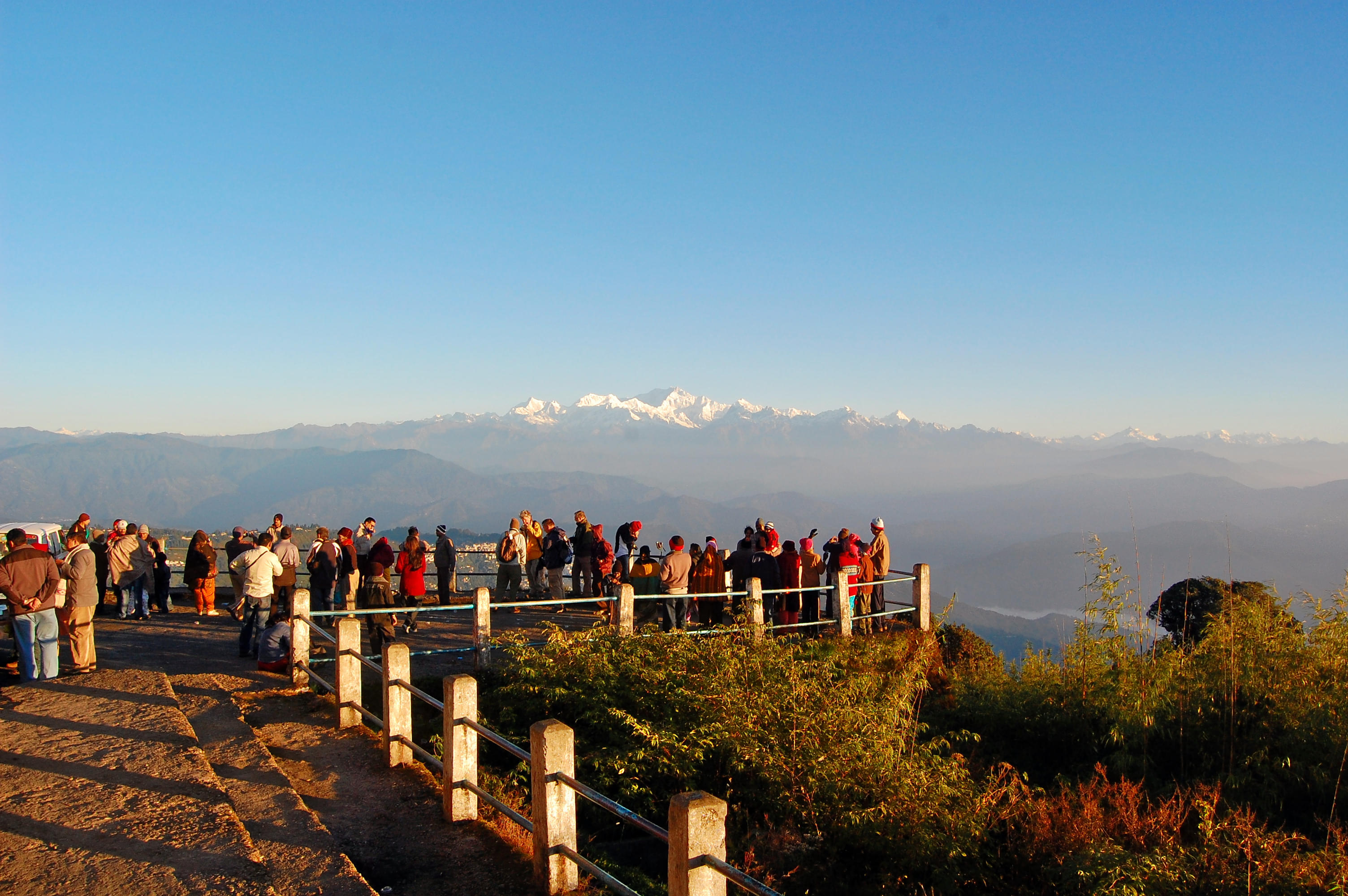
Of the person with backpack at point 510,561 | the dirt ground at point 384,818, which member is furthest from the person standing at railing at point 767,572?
the dirt ground at point 384,818

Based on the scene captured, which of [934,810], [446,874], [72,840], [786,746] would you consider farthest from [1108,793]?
[72,840]

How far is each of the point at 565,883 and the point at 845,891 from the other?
11.4 ft

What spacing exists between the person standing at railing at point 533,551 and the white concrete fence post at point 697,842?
13.4 meters

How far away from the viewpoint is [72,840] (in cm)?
581

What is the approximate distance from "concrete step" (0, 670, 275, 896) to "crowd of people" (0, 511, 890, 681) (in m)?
1.53

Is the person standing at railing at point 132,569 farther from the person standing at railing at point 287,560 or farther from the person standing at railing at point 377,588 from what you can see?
the person standing at railing at point 377,588

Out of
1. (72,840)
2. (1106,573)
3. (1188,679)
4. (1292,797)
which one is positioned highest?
(1106,573)

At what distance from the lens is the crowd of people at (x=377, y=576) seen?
1047 cm

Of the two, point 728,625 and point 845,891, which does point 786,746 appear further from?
point 728,625

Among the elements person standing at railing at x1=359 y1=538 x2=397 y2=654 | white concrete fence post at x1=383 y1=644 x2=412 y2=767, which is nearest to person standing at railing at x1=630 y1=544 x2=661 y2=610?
person standing at railing at x1=359 y1=538 x2=397 y2=654

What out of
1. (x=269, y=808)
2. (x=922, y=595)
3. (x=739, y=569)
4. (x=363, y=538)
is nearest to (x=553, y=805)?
(x=269, y=808)

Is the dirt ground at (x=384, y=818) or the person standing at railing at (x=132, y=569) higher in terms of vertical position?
the person standing at railing at (x=132, y=569)

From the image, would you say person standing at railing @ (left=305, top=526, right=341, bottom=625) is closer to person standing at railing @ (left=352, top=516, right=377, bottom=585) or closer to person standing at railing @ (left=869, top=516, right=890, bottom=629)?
person standing at railing @ (left=352, top=516, right=377, bottom=585)

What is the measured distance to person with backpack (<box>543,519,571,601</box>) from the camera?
1734 centimetres
